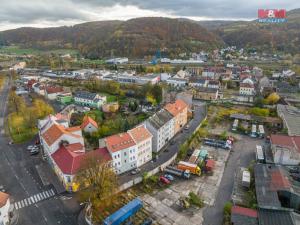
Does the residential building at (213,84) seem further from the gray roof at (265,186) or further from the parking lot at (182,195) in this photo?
the gray roof at (265,186)

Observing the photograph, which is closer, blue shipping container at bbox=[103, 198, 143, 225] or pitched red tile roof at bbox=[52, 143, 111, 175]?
blue shipping container at bbox=[103, 198, 143, 225]

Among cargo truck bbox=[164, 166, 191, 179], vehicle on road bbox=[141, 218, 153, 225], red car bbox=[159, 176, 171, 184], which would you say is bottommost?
vehicle on road bbox=[141, 218, 153, 225]

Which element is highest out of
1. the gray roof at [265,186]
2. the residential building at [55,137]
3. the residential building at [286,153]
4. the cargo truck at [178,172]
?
the residential building at [55,137]

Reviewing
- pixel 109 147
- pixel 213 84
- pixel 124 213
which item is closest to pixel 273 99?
pixel 213 84

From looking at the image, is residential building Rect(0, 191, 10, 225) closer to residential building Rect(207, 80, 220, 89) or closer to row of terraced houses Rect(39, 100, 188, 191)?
row of terraced houses Rect(39, 100, 188, 191)

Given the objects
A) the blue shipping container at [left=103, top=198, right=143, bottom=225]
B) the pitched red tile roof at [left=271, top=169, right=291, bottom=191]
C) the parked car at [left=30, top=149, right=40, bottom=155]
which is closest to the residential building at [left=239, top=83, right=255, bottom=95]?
the pitched red tile roof at [left=271, top=169, right=291, bottom=191]

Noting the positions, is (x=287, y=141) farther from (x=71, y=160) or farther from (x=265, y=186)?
(x=71, y=160)

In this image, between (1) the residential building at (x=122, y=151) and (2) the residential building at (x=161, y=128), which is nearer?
(1) the residential building at (x=122, y=151)

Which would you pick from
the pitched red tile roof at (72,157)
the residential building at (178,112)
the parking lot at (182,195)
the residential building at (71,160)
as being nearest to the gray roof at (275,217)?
the parking lot at (182,195)
